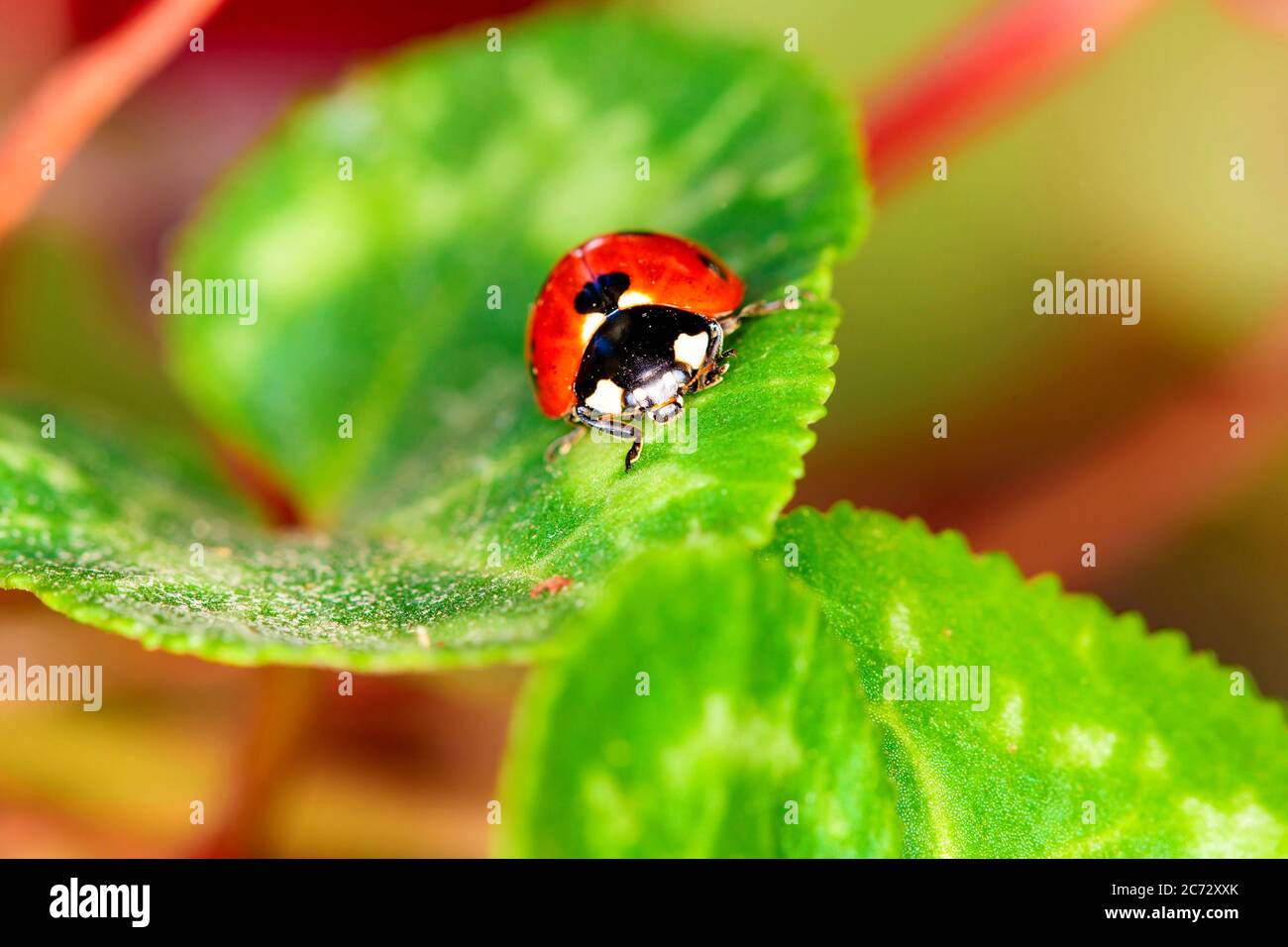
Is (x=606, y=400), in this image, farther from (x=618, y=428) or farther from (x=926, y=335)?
(x=926, y=335)

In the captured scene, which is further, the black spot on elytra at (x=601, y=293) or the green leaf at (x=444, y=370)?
the black spot on elytra at (x=601, y=293)

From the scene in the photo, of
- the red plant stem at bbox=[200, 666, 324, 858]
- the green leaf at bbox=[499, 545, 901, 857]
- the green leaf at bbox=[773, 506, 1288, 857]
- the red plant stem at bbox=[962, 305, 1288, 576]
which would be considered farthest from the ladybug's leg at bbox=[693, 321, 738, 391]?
the red plant stem at bbox=[962, 305, 1288, 576]

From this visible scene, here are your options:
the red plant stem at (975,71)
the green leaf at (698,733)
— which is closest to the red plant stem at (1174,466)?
the red plant stem at (975,71)

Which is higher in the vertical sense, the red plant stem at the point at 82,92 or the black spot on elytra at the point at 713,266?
the red plant stem at the point at 82,92

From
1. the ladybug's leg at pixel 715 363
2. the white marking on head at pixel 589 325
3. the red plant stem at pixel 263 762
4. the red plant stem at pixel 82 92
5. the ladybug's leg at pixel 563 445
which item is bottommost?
the red plant stem at pixel 263 762

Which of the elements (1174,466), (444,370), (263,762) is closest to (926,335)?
(1174,466)

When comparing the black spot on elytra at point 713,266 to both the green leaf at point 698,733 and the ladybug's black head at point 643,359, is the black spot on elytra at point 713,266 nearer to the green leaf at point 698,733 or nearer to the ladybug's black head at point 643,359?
the ladybug's black head at point 643,359

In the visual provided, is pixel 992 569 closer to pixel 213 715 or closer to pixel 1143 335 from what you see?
pixel 213 715
